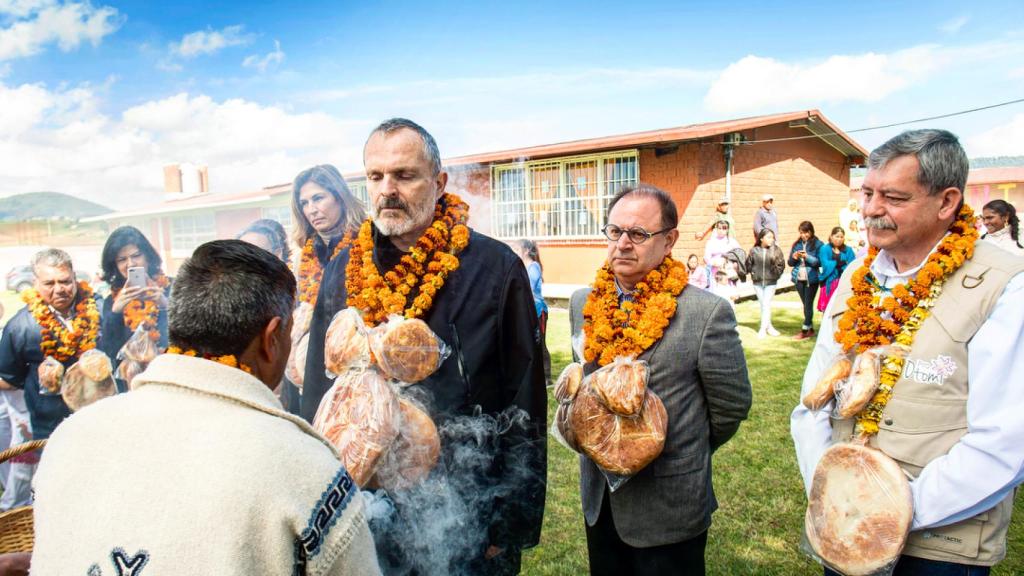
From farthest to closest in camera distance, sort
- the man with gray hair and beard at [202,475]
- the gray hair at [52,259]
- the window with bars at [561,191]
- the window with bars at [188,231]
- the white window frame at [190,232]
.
→ the window with bars at [188,231]
the white window frame at [190,232]
the window with bars at [561,191]
the gray hair at [52,259]
the man with gray hair and beard at [202,475]

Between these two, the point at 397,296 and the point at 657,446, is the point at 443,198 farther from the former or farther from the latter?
the point at 657,446

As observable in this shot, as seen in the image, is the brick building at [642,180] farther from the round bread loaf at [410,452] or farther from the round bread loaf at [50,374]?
the round bread loaf at [410,452]

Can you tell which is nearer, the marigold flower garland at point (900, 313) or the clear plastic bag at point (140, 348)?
the marigold flower garland at point (900, 313)

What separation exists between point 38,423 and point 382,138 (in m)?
4.09

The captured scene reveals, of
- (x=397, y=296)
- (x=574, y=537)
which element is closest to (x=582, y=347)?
(x=397, y=296)

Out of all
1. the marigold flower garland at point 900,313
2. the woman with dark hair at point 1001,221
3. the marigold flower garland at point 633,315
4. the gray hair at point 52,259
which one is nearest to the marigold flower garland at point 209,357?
the marigold flower garland at point 633,315

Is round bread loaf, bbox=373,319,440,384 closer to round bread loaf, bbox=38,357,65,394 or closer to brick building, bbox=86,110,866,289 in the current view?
round bread loaf, bbox=38,357,65,394

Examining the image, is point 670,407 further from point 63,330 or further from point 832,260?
point 832,260

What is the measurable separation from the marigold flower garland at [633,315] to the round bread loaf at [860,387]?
26.3 inches

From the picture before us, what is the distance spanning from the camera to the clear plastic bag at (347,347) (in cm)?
191

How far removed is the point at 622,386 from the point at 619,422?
14 cm

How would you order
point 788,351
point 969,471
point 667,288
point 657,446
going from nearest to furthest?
point 969,471 < point 657,446 < point 667,288 < point 788,351

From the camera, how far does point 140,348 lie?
4.42 metres

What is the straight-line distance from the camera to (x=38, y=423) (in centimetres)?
446
